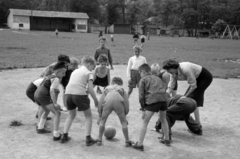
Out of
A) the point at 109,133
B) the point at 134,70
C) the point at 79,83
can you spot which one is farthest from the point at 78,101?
the point at 134,70

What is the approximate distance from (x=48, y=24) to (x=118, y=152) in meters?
82.4

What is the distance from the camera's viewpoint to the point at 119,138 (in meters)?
5.68

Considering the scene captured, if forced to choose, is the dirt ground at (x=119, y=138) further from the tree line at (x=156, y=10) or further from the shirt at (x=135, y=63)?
the tree line at (x=156, y=10)

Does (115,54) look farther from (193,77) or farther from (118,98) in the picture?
(118,98)

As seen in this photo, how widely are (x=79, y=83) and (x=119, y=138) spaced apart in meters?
1.42

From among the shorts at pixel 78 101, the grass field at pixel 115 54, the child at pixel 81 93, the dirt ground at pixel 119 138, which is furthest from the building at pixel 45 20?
the shorts at pixel 78 101

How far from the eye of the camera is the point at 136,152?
4.98m

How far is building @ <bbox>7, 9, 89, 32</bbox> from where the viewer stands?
77.4 m

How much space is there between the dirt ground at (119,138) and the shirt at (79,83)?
986mm

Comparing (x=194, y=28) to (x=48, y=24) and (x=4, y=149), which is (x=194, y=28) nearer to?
(x=48, y=24)

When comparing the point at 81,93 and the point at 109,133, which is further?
the point at 109,133

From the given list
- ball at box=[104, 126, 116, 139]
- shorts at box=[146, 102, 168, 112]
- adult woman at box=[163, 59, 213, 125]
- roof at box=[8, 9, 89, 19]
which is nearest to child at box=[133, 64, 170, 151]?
shorts at box=[146, 102, 168, 112]

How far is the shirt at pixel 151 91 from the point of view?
503 centimetres

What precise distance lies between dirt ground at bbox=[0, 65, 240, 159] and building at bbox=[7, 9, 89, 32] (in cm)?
7442
